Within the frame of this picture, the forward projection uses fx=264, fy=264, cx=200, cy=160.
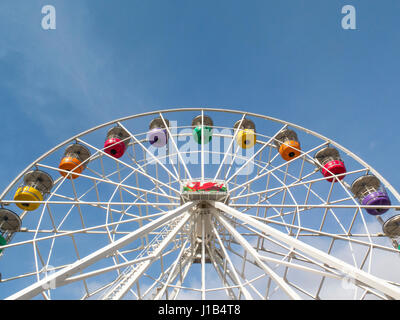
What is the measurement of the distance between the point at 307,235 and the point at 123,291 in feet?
24.7

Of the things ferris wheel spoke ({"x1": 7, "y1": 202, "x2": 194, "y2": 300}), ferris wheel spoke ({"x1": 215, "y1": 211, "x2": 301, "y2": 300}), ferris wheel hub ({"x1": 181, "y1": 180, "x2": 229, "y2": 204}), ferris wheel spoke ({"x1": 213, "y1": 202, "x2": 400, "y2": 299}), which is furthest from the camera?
ferris wheel hub ({"x1": 181, "y1": 180, "x2": 229, "y2": 204})

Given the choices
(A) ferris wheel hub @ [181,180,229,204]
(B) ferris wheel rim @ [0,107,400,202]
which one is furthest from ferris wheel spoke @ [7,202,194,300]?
(B) ferris wheel rim @ [0,107,400,202]

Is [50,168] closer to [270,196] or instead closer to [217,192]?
[217,192]

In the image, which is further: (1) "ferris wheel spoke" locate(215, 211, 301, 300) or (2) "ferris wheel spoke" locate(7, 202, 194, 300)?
(1) "ferris wheel spoke" locate(215, 211, 301, 300)

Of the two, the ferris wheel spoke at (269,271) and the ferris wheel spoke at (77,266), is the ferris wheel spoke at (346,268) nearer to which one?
the ferris wheel spoke at (269,271)

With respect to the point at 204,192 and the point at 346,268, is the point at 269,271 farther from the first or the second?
the point at 204,192

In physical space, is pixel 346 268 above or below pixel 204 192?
below

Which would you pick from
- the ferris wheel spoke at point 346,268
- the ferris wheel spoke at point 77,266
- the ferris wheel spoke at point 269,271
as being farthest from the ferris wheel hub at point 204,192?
Result: the ferris wheel spoke at point 346,268

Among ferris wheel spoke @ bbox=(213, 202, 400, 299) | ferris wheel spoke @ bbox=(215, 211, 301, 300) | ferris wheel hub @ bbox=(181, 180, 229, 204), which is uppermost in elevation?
ferris wheel hub @ bbox=(181, 180, 229, 204)

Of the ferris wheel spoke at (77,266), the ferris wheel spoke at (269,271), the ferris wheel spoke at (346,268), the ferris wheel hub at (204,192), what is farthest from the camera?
the ferris wheel hub at (204,192)

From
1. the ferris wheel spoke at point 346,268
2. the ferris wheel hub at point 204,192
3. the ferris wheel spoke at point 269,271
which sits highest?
the ferris wheel hub at point 204,192

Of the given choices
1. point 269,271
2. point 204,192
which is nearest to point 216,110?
point 204,192

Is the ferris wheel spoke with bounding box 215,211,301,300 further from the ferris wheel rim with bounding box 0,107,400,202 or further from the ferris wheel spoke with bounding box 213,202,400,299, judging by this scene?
the ferris wheel rim with bounding box 0,107,400,202
